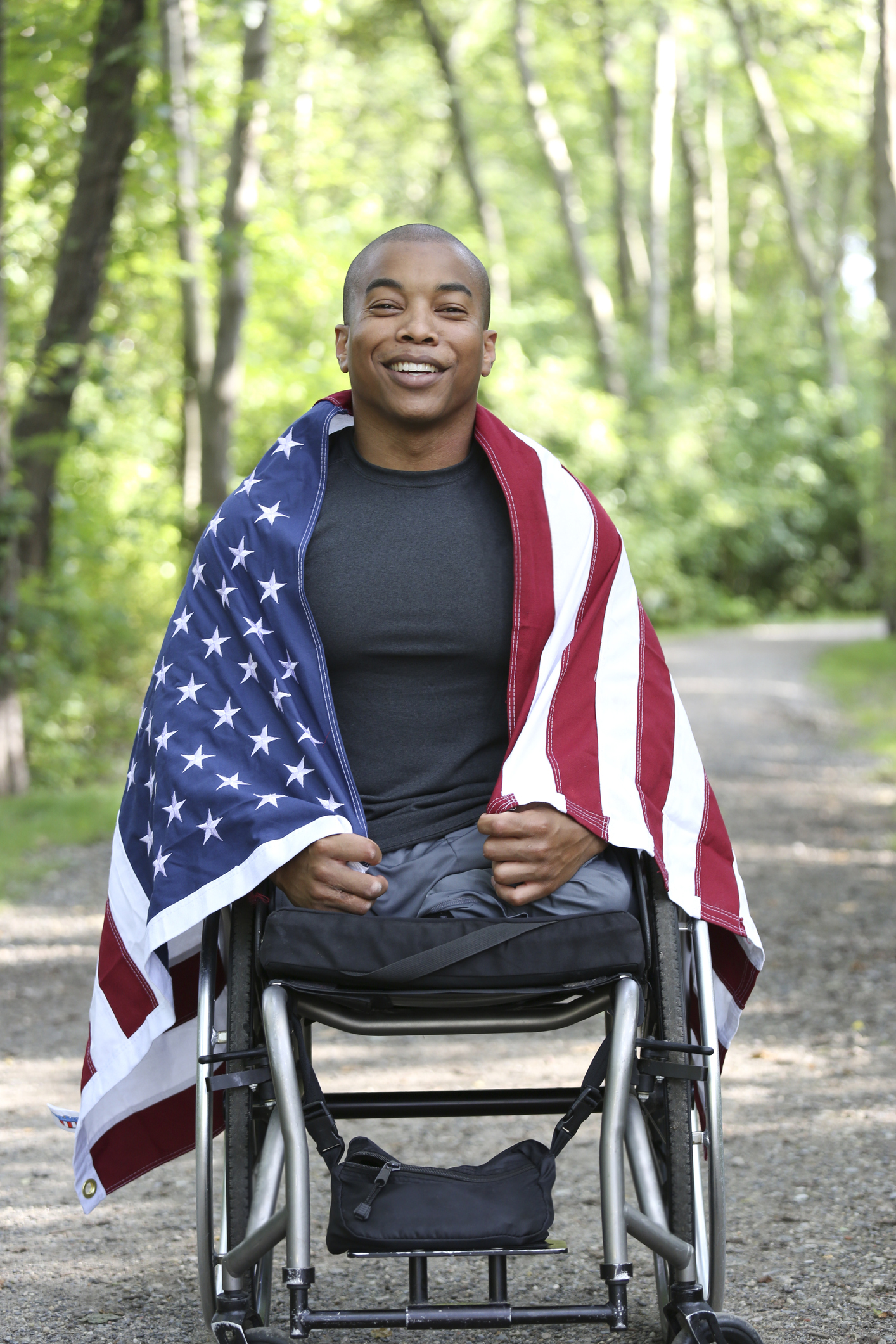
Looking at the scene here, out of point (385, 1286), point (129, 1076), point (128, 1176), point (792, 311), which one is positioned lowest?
point (385, 1286)

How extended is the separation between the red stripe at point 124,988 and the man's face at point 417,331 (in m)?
1.07

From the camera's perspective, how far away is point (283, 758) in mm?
2652

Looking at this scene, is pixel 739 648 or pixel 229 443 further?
pixel 739 648

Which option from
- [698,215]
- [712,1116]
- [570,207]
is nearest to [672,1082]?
[712,1116]

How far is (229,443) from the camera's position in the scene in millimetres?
14000

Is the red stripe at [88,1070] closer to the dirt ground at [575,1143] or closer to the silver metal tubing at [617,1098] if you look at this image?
the dirt ground at [575,1143]

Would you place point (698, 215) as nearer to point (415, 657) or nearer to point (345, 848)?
point (415, 657)

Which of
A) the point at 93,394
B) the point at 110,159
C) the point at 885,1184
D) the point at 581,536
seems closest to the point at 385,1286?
the point at 885,1184

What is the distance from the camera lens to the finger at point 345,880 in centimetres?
254


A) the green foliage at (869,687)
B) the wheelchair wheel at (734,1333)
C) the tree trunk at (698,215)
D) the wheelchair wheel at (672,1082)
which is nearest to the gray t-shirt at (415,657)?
the wheelchair wheel at (672,1082)

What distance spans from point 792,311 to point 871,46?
11.1 meters

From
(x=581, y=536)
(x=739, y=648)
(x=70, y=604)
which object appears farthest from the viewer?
(x=739, y=648)

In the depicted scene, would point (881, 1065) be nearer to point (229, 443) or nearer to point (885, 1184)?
point (885, 1184)

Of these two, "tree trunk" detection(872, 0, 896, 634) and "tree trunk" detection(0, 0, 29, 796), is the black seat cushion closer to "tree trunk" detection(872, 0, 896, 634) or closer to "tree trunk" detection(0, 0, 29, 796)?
"tree trunk" detection(0, 0, 29, 796)
